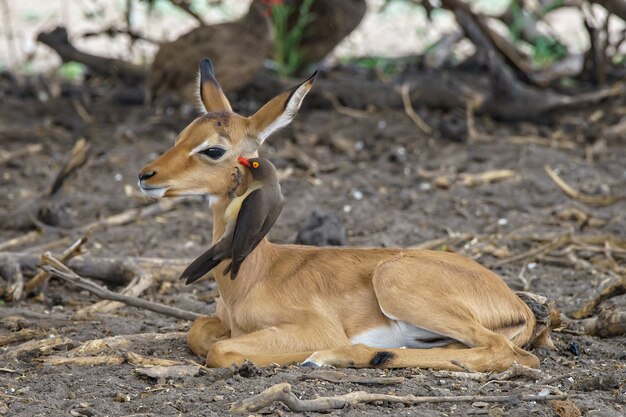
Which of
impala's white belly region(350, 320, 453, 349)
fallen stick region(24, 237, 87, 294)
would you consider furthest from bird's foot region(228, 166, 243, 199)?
fallen stick region(24, 237, 87, 294)

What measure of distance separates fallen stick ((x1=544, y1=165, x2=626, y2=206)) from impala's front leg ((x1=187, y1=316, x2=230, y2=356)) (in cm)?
454

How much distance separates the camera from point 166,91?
11.2 metres

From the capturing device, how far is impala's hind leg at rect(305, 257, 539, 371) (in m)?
5.23

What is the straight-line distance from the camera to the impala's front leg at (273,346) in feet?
17.2

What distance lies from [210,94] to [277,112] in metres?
0.80

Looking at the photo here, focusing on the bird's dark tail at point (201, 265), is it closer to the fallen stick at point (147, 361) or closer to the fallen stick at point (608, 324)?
the fallen stick at point (147, 361)

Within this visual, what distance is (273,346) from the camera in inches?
211

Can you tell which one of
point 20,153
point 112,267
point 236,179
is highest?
point 236,179

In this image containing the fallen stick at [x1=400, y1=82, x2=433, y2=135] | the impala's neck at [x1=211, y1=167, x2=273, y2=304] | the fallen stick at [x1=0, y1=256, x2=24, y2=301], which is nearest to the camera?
the impala's neck at [x1=211, y1=167, x2=273, y2=304]

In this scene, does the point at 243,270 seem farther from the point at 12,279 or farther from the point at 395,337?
the point at 12,279

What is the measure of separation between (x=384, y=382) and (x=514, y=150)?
6.08 m

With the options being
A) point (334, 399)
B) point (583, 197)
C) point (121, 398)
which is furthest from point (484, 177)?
point (121, 398)

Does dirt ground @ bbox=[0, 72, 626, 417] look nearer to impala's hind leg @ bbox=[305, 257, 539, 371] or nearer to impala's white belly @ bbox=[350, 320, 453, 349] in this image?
impala's hind leg @ bbox=[305, 257, 539, 371]

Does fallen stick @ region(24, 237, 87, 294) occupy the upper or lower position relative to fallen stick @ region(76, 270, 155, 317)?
upper
